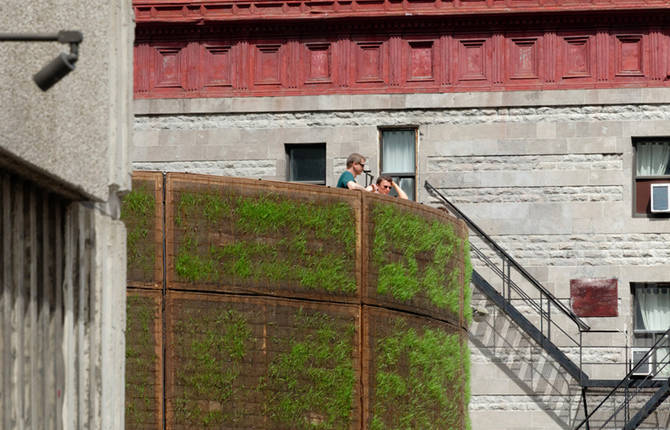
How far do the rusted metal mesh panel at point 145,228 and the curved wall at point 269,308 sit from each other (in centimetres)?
1

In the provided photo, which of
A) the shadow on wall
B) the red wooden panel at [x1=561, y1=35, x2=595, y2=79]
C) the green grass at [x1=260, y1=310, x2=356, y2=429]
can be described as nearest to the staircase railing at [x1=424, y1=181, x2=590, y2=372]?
the shadow on wall

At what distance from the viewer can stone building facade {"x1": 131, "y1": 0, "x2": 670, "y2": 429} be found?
1101 inches

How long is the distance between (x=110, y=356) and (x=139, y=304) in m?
5.38

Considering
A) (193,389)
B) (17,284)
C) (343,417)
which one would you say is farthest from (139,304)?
(17,284)

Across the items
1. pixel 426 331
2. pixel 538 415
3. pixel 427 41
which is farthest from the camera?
pixel 427 41

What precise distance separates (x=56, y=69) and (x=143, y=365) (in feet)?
29.8

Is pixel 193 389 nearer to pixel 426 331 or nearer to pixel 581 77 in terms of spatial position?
pixel 426 331

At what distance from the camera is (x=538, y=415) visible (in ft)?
90.2

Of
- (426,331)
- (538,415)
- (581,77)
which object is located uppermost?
(581,77)

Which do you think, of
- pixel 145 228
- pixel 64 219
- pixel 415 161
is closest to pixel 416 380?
pixel 145 228

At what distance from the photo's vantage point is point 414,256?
749 inches

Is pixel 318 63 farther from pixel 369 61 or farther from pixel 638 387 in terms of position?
pixel 638 387

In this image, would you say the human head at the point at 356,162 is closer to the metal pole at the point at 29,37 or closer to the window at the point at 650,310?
the window at the point at 650,310

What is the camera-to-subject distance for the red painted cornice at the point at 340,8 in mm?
28797
